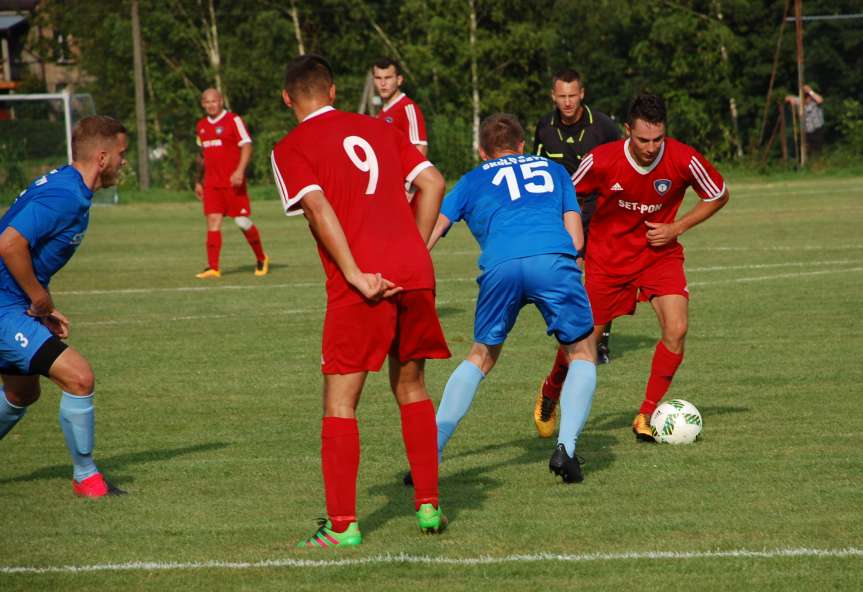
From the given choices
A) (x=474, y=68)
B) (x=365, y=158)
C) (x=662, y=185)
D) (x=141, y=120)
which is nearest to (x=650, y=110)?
(x=662, y=185)

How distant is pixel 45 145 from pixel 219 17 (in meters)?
22.4

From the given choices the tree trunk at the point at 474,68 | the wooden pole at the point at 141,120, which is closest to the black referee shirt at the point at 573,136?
the wooden pole at the point at 141,120

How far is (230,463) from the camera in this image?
22.8 ft

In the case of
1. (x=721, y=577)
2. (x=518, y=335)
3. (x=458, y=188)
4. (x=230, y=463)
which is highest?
(x=458, y=188)

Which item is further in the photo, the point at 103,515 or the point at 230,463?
the point at 230,463

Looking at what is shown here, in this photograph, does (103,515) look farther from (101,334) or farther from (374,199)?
(101,334)

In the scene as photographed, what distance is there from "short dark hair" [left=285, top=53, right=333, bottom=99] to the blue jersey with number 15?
1.30 m

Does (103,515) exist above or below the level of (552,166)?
Result: below

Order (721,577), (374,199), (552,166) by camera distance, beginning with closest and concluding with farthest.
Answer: (721,577), (374,199), (552,166)

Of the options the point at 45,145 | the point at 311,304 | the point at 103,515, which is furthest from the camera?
the point at 45,145

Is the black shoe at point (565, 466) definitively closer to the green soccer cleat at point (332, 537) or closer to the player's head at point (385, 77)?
the green soccer cleat at point (332, 537)

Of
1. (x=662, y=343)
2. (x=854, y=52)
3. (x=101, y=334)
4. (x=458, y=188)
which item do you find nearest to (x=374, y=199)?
(x=458, y=188)

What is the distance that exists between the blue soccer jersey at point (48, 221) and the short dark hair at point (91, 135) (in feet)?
0.34

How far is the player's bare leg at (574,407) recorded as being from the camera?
6211 millimetres
